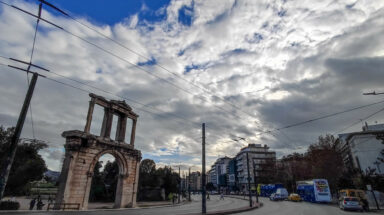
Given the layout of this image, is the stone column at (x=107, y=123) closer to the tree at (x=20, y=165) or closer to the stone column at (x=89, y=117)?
the stone column at (x=89, y=117)

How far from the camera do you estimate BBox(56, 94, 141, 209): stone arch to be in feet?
71.7

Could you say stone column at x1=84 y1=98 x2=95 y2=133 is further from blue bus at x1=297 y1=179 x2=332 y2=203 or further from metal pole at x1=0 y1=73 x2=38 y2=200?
blue bus at x1=297 y1=179 x2=332 y2=203

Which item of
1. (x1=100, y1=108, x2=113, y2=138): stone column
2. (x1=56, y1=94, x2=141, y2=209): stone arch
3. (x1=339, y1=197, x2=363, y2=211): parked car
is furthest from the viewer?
(x1=100, y1=108, x2=113, y2=138): stone column

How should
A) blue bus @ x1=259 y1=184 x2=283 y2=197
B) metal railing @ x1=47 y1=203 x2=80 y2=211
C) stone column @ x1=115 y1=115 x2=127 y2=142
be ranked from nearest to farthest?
metal railing @ x1=47 y1=203 x2=80 y2=211 → stone column @ x1=115 y1=115 x2=127 y2=142 → blue bus @ x1=259 y1=184 x2=283 y2=197

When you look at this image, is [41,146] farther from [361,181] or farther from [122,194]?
[361,181]

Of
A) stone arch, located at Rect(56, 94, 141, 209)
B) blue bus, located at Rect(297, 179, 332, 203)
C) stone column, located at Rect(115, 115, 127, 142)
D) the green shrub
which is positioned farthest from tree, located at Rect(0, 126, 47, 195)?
blue bus, located at Rect(297, 179, 332, 203)

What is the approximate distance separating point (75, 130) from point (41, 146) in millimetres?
21184

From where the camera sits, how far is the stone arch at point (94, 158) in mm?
21859

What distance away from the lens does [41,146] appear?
124 feet

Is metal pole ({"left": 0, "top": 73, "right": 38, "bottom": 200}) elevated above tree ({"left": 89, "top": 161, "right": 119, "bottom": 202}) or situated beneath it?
elevated above

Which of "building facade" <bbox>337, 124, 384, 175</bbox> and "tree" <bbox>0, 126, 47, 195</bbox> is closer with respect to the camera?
"tree" <bbox>0, 126, 47, 195</bbox>

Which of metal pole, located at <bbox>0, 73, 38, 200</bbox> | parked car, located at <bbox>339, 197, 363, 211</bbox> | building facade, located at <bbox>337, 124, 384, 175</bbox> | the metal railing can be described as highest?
building facade, located at <bbox>337, 124, 384, 175</bbox>

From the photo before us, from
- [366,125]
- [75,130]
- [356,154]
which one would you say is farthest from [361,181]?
[75,130]

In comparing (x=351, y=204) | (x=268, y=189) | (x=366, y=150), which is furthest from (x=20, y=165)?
(x=366, y=150)
